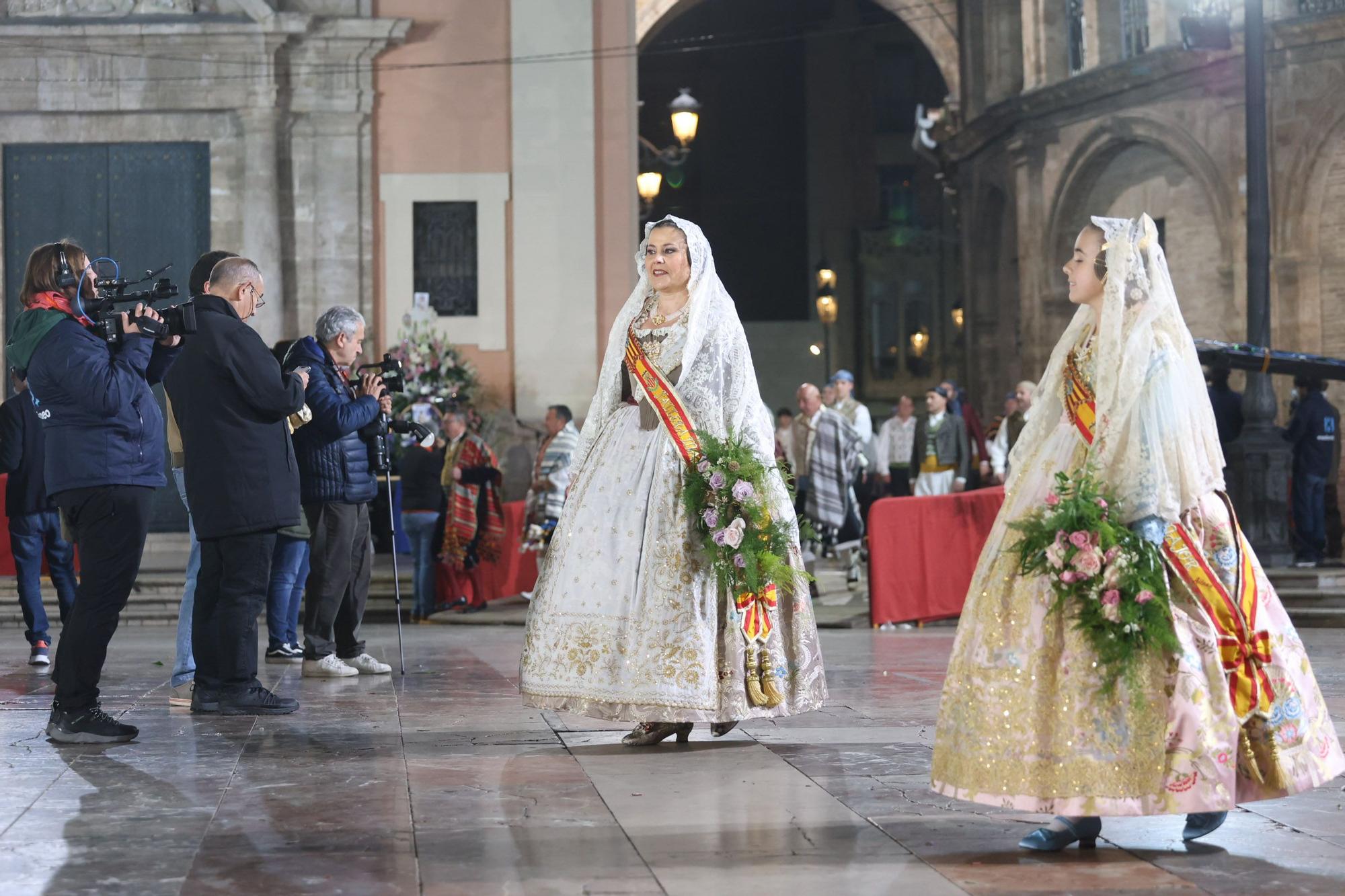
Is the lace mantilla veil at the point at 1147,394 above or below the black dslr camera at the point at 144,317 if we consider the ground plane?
below

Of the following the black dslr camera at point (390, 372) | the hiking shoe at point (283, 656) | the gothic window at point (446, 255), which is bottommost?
the hiking shoe at point (283, 656)

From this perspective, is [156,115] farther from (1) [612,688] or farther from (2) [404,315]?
(1) [612,688]

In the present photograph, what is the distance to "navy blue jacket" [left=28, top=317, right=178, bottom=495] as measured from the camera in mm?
5871

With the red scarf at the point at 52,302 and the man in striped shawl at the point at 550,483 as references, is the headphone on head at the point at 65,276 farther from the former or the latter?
the man in striped shawl at the point at 550,483

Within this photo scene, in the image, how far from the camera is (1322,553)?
13461 millimetres

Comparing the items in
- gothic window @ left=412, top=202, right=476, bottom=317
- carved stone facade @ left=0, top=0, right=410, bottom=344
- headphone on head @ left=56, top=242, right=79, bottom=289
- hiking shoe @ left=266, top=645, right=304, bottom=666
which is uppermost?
carved stone facade @ left=0, top=0, right=410, bottom=344

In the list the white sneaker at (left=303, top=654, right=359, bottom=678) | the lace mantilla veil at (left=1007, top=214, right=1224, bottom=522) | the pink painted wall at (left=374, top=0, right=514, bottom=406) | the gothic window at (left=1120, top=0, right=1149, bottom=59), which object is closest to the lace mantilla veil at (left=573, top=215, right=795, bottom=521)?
the lace mantilla veil at (left=1007, top=214, right=1224, bottom=522)

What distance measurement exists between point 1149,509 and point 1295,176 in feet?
55.1

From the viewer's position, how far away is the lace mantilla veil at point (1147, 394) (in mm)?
4219

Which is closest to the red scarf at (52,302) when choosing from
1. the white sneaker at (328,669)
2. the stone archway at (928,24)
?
the white sneaker at (328,669)

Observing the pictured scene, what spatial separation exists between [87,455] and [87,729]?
0.93 metres

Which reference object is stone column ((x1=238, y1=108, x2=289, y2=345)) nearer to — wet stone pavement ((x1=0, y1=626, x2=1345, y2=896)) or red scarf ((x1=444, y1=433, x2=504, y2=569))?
red scarf ((x1=444, y1=433, x2=504, y2=569))

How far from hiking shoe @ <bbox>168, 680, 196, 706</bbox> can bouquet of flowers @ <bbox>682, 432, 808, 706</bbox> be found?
229 cm

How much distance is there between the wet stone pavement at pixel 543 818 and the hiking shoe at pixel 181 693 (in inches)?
2.2
